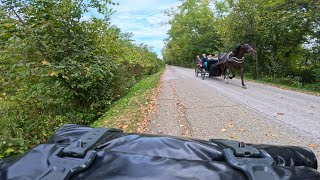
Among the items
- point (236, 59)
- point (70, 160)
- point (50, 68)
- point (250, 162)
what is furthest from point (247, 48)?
point (70, 160)

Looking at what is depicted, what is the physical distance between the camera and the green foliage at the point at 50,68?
600cm

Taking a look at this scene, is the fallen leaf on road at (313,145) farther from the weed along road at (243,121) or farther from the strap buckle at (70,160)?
the strap buckle at (70,160)

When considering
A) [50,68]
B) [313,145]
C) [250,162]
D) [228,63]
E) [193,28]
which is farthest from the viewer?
[193,28]

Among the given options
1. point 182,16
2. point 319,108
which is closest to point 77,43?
point 319,108

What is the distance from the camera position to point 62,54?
7.95 metres

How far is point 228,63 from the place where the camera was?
1425cm

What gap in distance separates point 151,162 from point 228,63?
13705mm

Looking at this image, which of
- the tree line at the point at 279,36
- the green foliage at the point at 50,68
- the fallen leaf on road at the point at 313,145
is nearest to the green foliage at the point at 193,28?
Answer: the tree line at the point at 279,36

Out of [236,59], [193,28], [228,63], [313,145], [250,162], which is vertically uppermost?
[193,28]

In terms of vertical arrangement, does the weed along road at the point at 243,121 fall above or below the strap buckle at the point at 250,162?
below

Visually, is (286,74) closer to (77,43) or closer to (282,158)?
(77,43)

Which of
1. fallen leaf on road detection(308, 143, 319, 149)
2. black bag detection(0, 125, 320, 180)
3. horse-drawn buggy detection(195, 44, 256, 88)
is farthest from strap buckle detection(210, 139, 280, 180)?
horse-drawn buggy detection(195, 44, 256, 88)

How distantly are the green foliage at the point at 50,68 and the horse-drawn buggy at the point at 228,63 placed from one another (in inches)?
243

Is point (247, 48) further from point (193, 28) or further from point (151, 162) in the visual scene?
point (193, 28)
